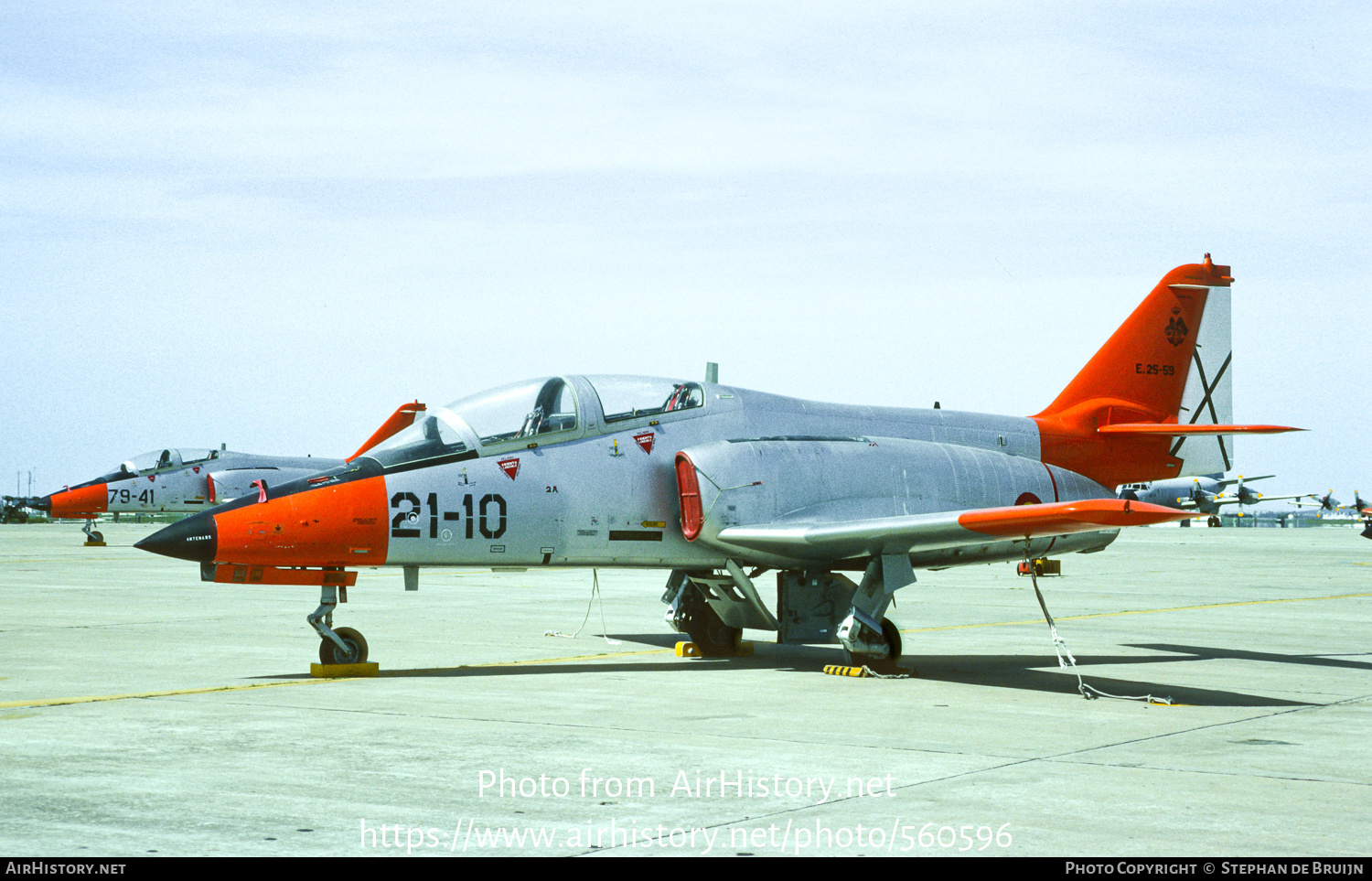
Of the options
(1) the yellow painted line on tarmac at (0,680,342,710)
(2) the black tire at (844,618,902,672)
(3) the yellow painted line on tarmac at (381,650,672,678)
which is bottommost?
(3) the yellow painted line on tarmac at (381,650,672,678)

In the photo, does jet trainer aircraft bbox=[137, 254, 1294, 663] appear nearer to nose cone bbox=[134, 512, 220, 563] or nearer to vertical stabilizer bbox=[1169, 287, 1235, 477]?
nose cone bbox=[134, 512, 220, 563]

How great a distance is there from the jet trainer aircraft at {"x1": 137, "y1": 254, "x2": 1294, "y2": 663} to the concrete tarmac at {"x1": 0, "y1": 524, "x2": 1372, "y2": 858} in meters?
0.87

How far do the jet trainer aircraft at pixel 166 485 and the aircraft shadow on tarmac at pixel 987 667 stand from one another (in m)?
29.9

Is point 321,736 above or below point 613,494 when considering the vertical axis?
below

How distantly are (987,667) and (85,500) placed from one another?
36720mm

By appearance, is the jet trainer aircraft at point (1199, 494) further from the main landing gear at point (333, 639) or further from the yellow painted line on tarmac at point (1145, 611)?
the main landing gear at point (333, 639)

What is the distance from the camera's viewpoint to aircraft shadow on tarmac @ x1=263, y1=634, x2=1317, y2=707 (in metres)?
11.8

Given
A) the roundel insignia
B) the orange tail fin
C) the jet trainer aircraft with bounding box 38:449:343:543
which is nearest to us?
the orange tail fin

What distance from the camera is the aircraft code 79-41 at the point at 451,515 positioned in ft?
39.4

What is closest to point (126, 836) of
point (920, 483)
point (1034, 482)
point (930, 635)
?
point (920, 483)

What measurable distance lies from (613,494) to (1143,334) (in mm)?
8115

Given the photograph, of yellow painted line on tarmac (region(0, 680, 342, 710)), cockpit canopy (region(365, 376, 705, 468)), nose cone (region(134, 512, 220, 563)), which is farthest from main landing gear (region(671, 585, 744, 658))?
nose cone (region(134, 512, 220, 563))

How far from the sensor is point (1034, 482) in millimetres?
15000
